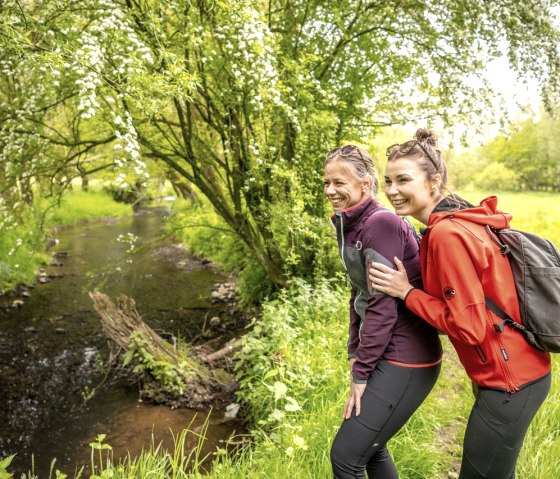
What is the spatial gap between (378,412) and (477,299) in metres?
0.84

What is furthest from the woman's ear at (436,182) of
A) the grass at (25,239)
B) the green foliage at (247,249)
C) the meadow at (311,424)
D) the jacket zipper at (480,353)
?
the grass at (25,239)

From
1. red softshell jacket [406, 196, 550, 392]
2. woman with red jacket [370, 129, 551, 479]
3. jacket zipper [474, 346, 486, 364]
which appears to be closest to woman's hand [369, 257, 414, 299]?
woman with red jacket [370, 129, 551, 479]

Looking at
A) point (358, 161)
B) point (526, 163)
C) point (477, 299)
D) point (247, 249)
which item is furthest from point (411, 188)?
point (526, 163)

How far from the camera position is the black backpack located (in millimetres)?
→ 1913

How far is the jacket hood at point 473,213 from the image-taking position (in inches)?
78.7

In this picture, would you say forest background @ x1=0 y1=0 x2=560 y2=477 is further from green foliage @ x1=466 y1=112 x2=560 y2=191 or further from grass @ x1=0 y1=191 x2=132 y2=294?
green foliage @ x1=466 y1=112 x2=560 y2=191

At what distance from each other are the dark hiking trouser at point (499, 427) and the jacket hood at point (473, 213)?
80cm

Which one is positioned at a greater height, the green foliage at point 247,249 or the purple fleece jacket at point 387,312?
the purple fleece jacket at point 387,312

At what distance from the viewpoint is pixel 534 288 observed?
6.32 feet

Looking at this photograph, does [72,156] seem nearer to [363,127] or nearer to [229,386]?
[229,386]

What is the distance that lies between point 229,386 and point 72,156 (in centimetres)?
552

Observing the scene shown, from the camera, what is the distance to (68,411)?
6.32 metres

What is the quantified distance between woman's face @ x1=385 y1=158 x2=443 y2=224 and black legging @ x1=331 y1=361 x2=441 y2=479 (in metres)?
0.87

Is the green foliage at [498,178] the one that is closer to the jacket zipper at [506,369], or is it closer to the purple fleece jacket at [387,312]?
the purple fleece jacket at [387,312]
